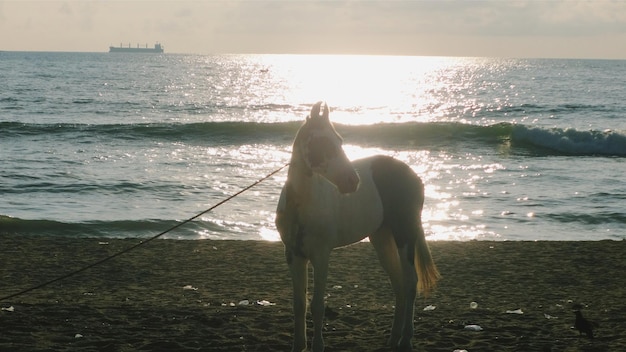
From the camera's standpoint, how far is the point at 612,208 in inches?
746

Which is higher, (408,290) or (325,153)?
(325,153)

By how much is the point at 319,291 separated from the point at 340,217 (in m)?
0.63

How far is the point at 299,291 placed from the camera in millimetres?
6688

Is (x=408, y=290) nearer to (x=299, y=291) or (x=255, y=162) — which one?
(x=299, y=291)

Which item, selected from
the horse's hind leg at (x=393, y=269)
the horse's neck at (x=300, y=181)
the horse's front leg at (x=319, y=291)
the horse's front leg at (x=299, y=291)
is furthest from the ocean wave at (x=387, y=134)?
the horse's neck at (x=300, y=181)

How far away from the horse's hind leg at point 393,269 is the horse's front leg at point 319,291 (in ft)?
3.04

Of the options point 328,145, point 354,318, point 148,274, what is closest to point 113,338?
point 354,318

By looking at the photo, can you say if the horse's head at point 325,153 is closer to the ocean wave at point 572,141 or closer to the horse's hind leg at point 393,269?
the horse's hind leg at point 393,269

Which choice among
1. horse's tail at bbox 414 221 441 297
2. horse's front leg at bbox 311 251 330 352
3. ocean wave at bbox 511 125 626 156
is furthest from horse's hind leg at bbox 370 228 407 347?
ocean wave at bbox 511 125 626 156

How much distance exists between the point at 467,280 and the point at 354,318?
3.03 meters

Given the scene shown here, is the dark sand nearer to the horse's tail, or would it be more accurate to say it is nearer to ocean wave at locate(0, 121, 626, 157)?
the horse's tail

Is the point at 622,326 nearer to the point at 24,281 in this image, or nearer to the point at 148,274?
the point at 148,274

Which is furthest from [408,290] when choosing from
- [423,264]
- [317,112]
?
[317,112]

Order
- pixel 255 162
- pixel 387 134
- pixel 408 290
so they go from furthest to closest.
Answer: pixel 387 134 → pixel 255 162 → pixel 408 290
